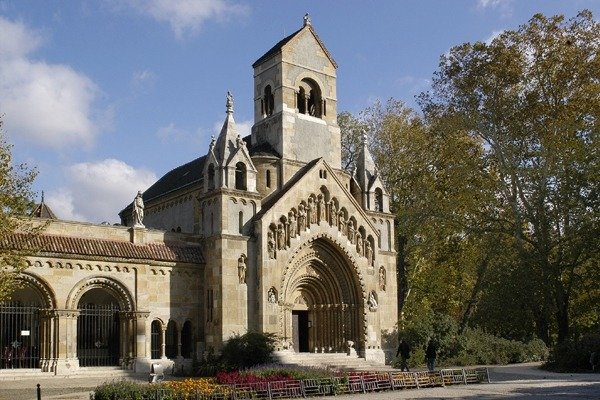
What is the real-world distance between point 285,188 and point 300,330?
7.83 metres

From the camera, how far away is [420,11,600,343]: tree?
39.4m

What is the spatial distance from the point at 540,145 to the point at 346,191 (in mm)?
11226

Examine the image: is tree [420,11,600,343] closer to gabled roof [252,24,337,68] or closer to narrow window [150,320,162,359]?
gabled roof [252,24,337,68]

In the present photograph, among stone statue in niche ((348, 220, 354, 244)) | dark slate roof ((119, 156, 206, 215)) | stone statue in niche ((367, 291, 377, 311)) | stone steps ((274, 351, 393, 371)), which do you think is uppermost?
dark slate roof ((119, 156, 206, 215))

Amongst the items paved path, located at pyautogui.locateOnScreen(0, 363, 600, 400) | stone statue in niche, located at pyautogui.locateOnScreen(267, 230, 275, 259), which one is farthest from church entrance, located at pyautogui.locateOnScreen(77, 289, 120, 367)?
stone statue in niche, located at pyautogui.locateOnScreen(267, 230, 275, 259)

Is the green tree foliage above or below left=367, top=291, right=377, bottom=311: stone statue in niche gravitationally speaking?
above

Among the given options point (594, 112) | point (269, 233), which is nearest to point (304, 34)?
point (269, 233)

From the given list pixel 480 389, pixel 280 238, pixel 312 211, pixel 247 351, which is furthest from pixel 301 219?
pixel 480 389

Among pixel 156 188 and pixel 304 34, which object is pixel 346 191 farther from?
pixel 156 188

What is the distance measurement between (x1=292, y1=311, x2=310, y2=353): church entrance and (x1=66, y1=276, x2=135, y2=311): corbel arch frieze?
9.61 m

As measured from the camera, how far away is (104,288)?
110ft

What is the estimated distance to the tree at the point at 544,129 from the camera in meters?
39.4

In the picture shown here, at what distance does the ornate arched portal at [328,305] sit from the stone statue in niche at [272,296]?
313 cm

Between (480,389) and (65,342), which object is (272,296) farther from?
(480,389)
